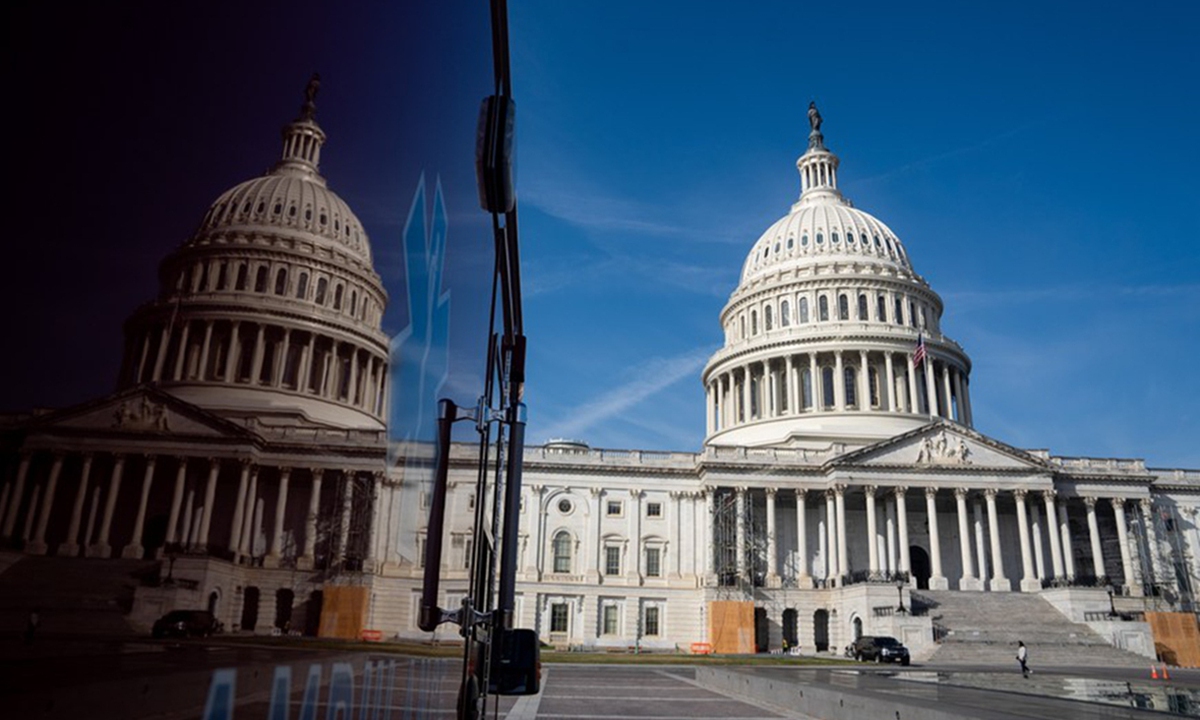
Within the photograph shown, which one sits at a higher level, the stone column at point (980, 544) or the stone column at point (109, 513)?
the stone column at point (980, 544)

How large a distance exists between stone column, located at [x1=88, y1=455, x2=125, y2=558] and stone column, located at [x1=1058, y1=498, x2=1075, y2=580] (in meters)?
66.0

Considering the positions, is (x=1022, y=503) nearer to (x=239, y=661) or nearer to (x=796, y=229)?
(x=796, y=229)

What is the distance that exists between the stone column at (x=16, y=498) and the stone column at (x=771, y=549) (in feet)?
199

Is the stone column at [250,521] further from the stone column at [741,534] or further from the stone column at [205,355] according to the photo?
the stone column at [741,534]

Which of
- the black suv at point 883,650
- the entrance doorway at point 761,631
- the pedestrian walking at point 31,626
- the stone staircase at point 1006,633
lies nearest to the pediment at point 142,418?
A: the pedestrian walking at point 31,626

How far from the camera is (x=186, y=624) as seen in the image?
4.83ft

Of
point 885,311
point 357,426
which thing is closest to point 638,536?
point 885,311

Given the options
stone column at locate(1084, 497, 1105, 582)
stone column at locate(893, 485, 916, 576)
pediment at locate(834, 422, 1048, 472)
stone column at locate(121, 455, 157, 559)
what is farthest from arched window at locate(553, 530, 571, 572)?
stone column at locate(121, 455, 157, 559)

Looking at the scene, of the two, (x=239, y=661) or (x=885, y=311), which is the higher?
(x=885, y=311)

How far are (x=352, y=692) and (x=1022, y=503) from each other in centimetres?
6544

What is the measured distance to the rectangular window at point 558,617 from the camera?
2356 inches

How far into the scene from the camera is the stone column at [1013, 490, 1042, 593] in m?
57.8

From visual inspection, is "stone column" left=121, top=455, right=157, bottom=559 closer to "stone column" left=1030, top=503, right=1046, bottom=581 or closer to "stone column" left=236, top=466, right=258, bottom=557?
"stone column" left=236, top=466, right=258, bottom=557

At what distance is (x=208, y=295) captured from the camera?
1.46 meters
